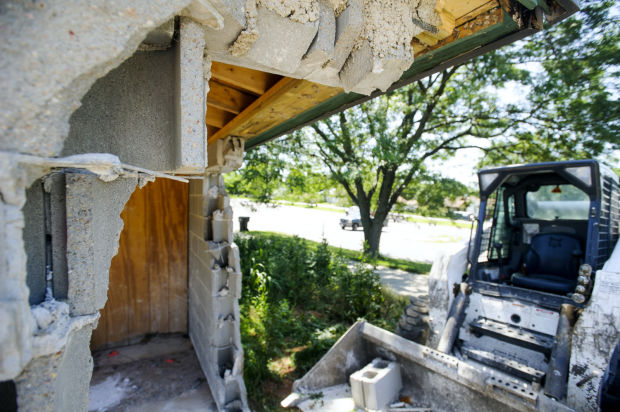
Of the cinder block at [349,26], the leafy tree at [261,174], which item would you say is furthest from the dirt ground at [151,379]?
the leafy tree at [261,174]

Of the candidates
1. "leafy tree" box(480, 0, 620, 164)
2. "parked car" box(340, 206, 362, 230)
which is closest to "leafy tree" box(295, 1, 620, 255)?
"leafy tree" box(480, 0, 620, 164)

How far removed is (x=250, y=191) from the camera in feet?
29.2

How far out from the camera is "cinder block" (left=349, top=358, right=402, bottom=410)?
10.4 ft

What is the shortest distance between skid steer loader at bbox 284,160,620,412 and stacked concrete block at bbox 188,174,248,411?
25.8 inches

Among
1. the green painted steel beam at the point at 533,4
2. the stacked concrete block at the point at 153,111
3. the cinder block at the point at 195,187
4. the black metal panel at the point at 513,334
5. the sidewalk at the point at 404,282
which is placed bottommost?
the sidewalk at the point at 404,282

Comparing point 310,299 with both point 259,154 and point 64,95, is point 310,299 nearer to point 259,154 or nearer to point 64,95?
point 259,154

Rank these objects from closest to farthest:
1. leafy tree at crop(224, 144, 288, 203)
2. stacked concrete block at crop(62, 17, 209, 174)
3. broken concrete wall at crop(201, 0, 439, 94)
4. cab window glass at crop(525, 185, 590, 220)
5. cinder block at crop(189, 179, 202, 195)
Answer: stacked concrete block at crop(62, 17, 209, 174) → broken concrete wall at crop(201, 0, 439, 94) → cinder block at crop(189, 179, 202, 195) → cab window glass at crop(525, 185, 590, 220) → leafy tree at crop(224, 144, 288, 203)

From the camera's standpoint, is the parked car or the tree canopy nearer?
the tree canopy

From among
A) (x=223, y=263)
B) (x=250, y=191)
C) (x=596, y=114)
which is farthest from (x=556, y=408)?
(x=250, y=191)

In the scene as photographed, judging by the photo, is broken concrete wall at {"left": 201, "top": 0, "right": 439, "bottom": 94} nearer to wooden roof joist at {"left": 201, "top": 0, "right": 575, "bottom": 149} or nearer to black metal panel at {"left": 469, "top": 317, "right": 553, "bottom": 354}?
wooden roof joist at {"left": 201, "top": 0, "right": 575, "bottom": 149}

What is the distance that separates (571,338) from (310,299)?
172 inches

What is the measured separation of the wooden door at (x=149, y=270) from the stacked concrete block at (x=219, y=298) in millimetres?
937

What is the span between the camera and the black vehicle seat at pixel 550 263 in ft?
13.3

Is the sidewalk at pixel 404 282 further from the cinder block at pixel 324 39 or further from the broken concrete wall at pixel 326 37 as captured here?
the cinder block at pixel 324 39
